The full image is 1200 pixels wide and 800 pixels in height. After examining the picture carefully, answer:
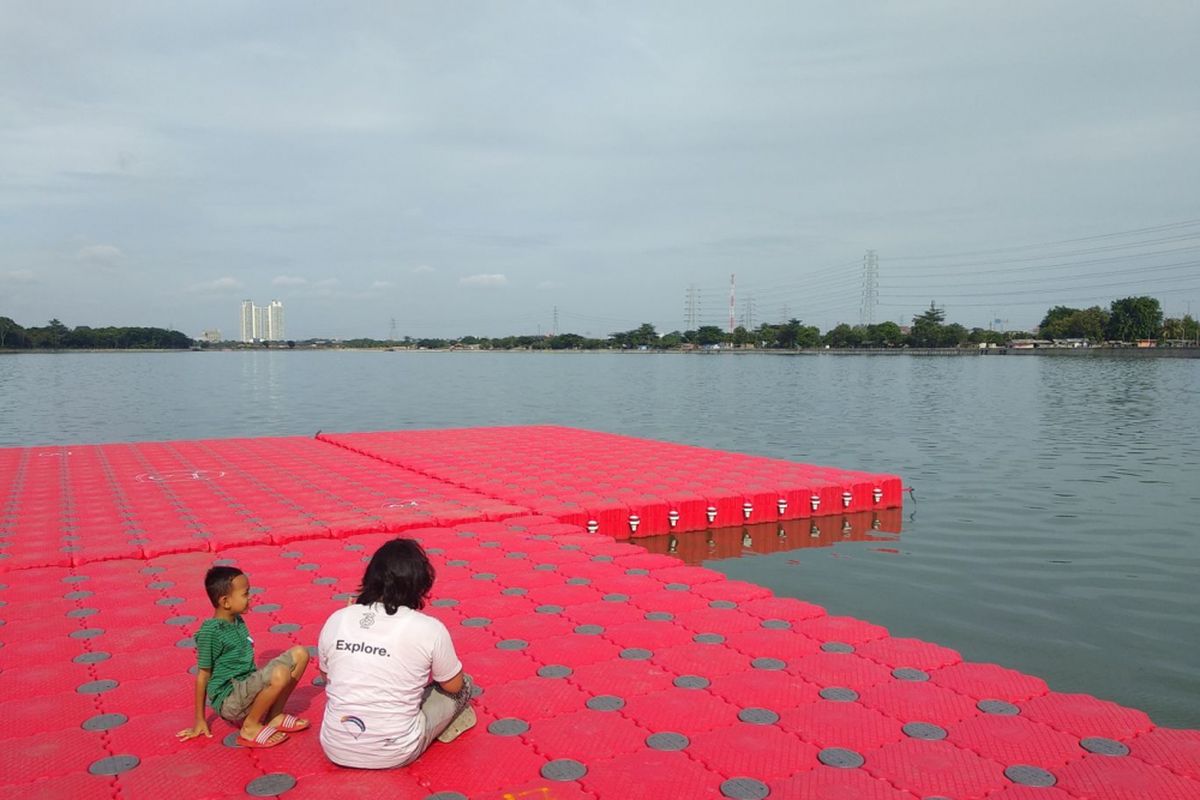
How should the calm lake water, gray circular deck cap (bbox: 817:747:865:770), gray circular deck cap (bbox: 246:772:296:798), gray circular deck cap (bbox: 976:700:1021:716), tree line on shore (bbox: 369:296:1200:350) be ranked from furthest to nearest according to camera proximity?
tree line on shore (bbox: 369:296:1200:350)
the calm lake water
gray circular deck cap (bbox: 976:700:1021:716)
gray circular deck cap (bbox: 817:747:865:770)
gray circular deck cap (bbox: 246:772:296:798)

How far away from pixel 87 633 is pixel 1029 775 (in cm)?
656

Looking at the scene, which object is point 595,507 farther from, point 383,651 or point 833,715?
point 383,651

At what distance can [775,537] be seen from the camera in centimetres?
1355

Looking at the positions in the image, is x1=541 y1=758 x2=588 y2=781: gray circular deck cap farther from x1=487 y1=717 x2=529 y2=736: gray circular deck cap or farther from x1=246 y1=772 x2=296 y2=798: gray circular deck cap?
x1=246 y1=772 x2=296 y2=798: gray circular deck cap

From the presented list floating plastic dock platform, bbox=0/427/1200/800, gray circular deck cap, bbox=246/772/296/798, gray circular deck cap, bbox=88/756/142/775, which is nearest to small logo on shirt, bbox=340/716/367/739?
floating plastic dock platform, bbox=0/427/1200/800

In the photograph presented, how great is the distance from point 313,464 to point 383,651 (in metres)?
13.0

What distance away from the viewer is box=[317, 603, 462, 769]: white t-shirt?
411 cm

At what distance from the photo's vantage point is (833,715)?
5.24 m

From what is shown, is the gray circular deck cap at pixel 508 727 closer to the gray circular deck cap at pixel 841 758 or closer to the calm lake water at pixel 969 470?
the gray circular deck cap at pixel 841 758

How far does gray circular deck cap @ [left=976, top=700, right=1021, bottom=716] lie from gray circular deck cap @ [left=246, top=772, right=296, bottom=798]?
4.03 meters

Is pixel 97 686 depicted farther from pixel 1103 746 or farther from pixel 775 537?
pixel 775 537

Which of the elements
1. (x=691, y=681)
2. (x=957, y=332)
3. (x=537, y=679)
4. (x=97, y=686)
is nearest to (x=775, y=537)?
(x=691, y=681)

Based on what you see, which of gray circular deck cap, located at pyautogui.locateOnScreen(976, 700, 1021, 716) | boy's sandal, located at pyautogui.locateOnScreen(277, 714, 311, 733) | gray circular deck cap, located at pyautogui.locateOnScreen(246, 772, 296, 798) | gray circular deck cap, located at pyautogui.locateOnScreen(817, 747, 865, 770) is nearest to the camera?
gray circular deck cap, located at pyautogui.locateOnScreen(246, 772, 296, 798)

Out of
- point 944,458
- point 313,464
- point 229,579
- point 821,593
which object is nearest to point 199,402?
point 313,464
